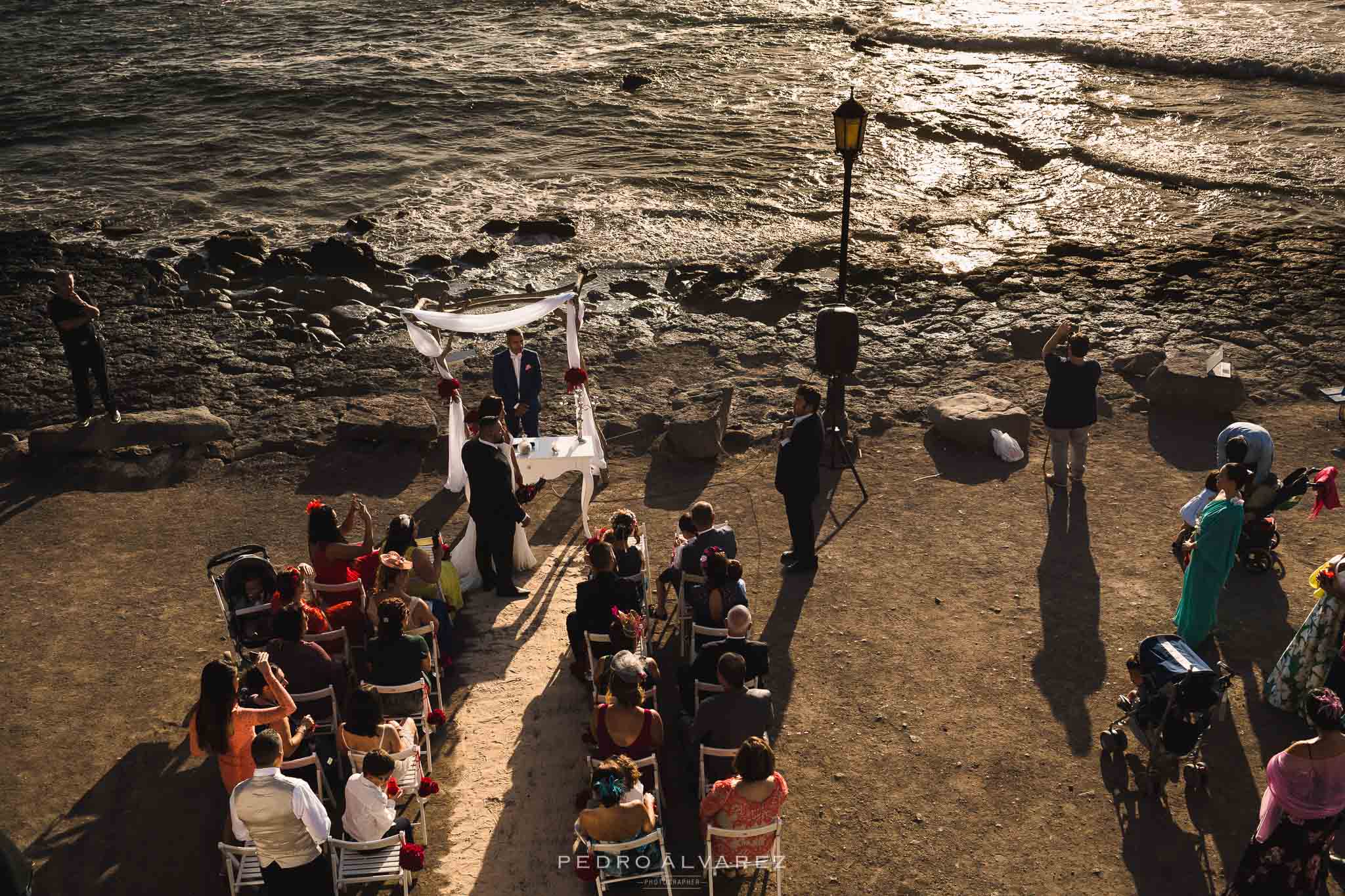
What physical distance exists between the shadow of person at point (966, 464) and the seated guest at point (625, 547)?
14.6ft

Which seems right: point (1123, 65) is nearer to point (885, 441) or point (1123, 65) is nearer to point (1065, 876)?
point (885, 441)

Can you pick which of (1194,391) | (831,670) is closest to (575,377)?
(831,670)

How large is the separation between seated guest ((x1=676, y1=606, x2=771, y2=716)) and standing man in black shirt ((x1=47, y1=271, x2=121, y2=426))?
29.0ft

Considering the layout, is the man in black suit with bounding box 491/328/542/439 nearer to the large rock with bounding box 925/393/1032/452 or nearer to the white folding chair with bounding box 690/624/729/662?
the white folding chair with bounding box 690/624/729/662

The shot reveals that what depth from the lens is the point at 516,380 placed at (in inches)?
489

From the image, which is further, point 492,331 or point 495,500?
point 492,331

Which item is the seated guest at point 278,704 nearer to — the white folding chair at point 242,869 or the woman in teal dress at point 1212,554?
the white folding chair at point 242,869

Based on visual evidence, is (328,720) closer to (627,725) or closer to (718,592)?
(627,725)

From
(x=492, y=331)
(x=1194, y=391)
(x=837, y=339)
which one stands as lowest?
(x=1194, y=391)

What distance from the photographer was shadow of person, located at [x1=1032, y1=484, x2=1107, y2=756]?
856cm

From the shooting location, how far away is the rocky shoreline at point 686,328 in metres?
14.2

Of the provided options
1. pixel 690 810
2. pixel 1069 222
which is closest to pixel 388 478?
pixel 690 810

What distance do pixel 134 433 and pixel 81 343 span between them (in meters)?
1.31

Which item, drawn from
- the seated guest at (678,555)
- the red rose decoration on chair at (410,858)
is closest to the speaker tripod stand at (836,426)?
the seated guest at (678,555)
